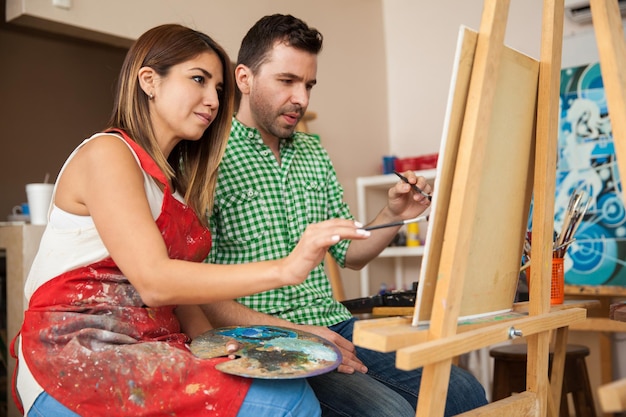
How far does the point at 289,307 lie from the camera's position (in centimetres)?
182

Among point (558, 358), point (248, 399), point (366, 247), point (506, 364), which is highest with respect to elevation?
point (366, 247)

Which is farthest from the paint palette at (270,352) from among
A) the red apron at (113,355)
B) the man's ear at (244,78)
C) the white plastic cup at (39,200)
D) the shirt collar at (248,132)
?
the white plastic cup at (39,200)

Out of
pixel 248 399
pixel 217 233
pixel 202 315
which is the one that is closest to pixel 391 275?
pixel 217 233

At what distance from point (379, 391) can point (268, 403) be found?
452mm

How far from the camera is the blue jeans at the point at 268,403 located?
114cm

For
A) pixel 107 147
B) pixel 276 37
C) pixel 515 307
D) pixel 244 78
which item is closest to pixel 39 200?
pixel 244 78

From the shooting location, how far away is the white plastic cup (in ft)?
8.04

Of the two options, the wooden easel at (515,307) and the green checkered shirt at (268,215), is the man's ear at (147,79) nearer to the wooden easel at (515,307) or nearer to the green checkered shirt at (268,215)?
the green checkered shirt at (268,215)

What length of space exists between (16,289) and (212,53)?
1367 millimetres

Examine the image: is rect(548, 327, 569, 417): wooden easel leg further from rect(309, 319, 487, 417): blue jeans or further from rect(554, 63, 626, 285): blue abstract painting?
rect(554, 63, 626, 285): blue abstract painting

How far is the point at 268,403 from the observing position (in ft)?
3.76

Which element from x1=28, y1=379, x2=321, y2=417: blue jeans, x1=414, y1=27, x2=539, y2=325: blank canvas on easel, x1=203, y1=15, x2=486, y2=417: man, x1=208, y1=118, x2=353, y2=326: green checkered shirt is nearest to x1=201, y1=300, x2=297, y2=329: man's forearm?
x1=203, y1=15, x2=486, y2=417: man

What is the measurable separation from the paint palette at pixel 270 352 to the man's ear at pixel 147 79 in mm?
527

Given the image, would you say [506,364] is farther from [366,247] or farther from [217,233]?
[217,233]
